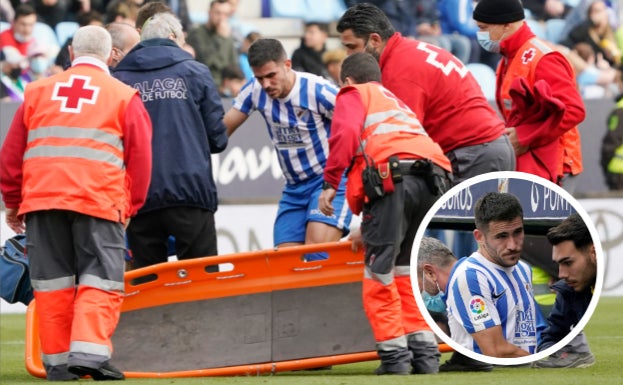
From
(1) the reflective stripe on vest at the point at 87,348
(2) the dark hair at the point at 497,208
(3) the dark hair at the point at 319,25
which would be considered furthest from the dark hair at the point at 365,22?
(3) the dark hair at the point at 319,25

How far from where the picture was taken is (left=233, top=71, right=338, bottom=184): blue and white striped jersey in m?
8.66

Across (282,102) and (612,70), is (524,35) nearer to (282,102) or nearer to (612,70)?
(282,102)

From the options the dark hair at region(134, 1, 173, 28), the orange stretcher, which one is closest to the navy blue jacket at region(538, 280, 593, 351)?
the orange stretcher

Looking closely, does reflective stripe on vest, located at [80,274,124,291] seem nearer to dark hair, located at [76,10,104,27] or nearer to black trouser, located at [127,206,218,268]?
black trouser, located at [127,206,218,268]

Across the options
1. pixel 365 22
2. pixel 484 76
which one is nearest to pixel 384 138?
pixel 365 22

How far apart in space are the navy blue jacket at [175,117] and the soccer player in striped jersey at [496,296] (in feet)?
8.99

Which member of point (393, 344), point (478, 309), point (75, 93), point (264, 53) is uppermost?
point (264, 53)

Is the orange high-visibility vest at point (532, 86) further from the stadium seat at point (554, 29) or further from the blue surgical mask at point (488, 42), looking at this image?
the stadium seat at point (554, 29)

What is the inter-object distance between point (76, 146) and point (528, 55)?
279 centimetres

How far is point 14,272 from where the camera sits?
7.67m

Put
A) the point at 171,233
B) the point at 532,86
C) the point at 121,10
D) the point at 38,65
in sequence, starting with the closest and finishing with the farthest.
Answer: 1. the point at 171,233
2. the point at 532,86
3. the point at 121,10
4. the point at 38,65

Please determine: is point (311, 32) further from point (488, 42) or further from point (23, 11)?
point (488, 42)

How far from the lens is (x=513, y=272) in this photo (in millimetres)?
5316

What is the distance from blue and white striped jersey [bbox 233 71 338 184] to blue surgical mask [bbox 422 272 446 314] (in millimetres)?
3295
